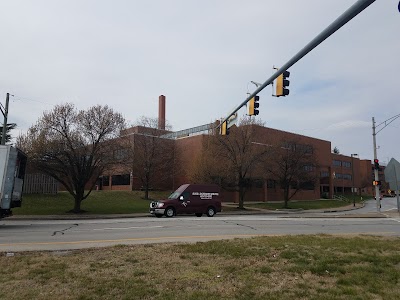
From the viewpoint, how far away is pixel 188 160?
2185 inches

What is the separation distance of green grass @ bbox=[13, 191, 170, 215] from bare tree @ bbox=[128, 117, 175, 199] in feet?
10.0

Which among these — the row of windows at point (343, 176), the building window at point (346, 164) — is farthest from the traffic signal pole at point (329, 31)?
the building window at point (346, 164)

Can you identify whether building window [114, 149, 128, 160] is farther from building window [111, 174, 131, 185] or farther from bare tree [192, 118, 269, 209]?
building window [111, 174, 131, 185]

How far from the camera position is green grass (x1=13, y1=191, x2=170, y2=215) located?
31031mm

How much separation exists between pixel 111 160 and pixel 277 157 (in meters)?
22.4

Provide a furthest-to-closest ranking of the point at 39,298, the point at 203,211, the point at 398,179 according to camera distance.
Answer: the point at 203,211 < the point at 398,179 < the point at 39,298

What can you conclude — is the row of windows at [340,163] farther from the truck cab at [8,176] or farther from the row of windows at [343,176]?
the truck cab at [8,176]

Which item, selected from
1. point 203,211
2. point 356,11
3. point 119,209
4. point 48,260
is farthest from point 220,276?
point 119,209

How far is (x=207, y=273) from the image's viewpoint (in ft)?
22.4

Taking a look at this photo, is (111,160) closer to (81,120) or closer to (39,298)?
(81,120)

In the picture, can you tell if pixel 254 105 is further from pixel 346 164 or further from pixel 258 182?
pixel 346 164

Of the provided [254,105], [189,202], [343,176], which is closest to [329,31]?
[254,105]

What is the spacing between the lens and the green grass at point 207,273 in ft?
18.3

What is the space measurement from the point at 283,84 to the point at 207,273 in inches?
336
